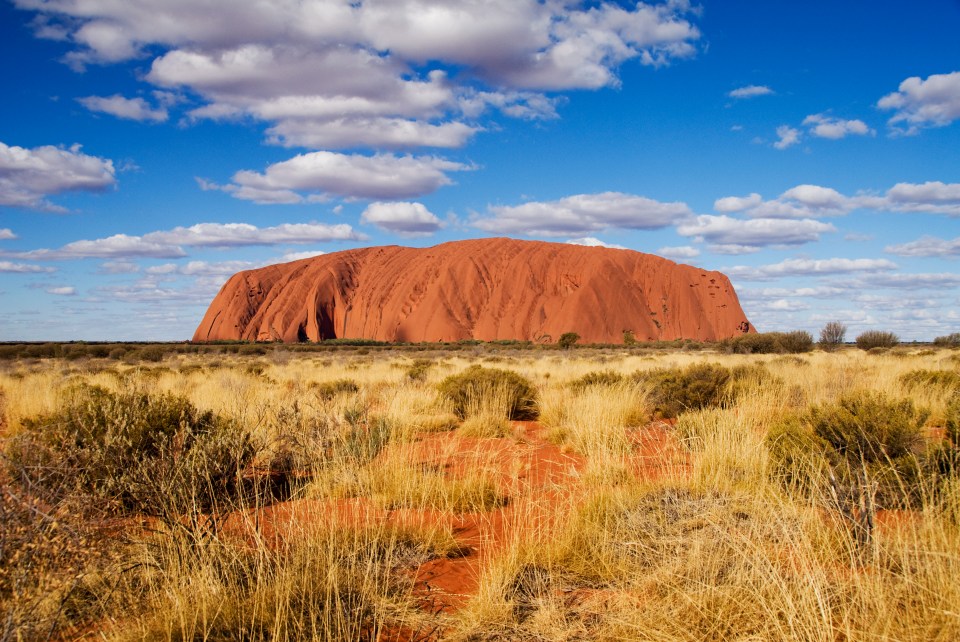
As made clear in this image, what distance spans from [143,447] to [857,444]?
250 inches

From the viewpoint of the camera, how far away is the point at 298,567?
9.67 ft

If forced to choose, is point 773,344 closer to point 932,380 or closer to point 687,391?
point 932,380

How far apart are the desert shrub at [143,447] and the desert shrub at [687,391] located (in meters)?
6.74

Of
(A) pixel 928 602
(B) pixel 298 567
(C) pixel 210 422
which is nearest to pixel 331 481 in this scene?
(C) pixel 210 422

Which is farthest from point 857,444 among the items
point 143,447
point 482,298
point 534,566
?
point 482,298

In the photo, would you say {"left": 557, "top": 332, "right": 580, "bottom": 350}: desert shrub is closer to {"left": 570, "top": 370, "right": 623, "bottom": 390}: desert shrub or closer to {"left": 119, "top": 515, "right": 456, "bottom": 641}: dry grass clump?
{"left": 570, "top": 370, "right": 623, "bottom": 390}: desert shrub

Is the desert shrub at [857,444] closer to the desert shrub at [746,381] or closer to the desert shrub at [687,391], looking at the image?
the desert shrub at [746,381]

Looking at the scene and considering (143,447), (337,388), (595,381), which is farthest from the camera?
(337,388)

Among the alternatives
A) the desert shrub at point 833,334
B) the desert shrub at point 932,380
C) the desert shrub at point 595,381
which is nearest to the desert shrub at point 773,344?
the desert shrub at point 833,334

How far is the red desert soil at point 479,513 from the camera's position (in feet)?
11.2

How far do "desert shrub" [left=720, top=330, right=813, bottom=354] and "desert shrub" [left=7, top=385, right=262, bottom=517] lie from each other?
97.9ft

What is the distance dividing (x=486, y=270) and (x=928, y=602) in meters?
72.3

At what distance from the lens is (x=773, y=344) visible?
1215 inches

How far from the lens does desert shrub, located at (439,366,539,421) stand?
9.82 m
